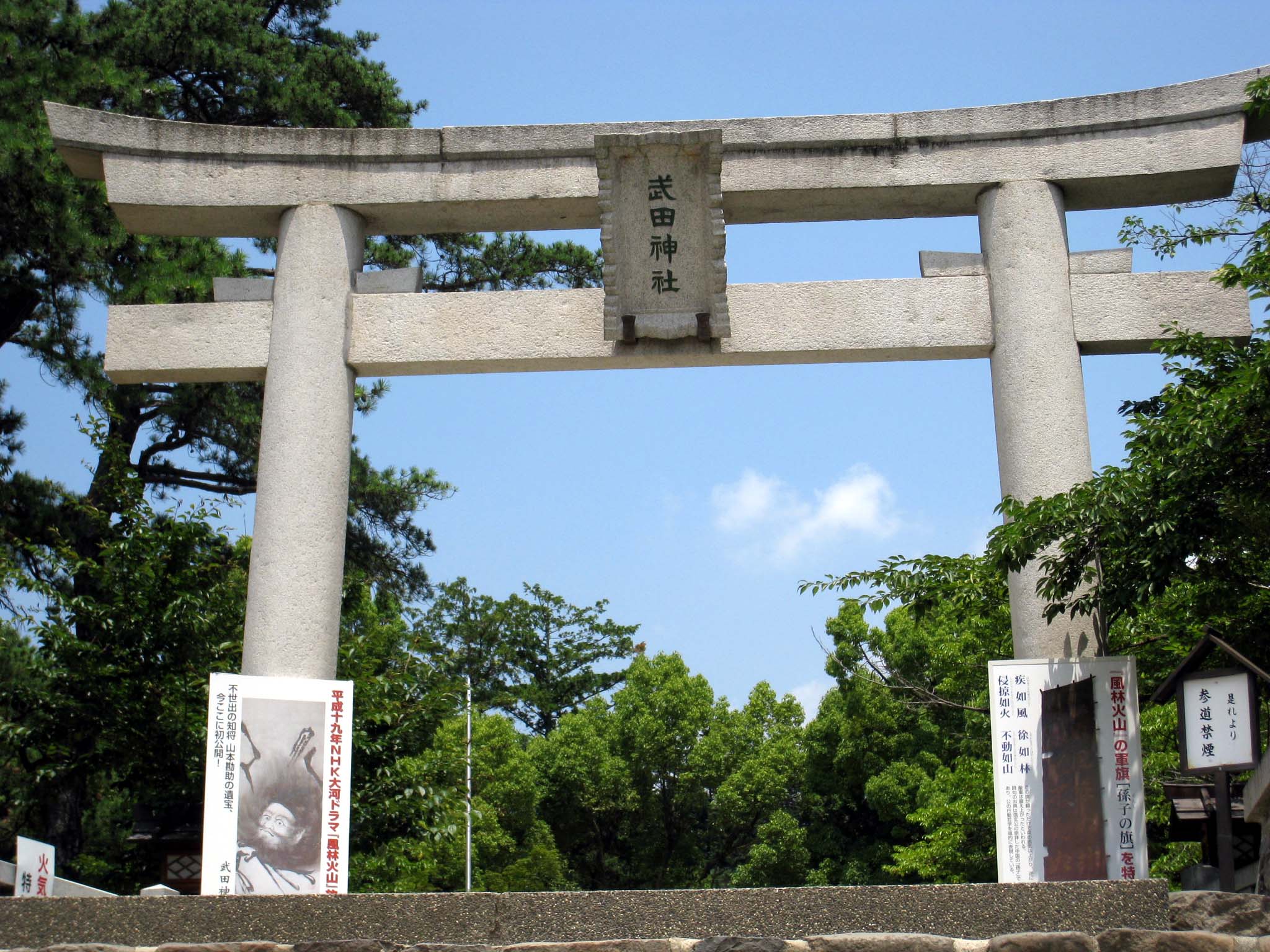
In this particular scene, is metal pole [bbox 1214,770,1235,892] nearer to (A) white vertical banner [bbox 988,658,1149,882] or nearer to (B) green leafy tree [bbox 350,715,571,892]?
(A) white vertical banner [bbox 988,658,1149,882]

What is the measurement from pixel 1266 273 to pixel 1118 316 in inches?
35.5

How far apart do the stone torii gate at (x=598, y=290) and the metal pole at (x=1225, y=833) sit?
4.25ft

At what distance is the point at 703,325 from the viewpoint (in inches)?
268

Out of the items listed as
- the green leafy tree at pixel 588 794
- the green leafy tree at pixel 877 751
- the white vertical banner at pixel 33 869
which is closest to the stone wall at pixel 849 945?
the white vertical banner at pixel 33 869

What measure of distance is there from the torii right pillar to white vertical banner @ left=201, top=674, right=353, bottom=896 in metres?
3.43

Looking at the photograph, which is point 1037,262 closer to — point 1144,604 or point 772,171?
point 772,171

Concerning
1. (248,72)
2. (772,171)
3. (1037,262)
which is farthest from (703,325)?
(248,72)

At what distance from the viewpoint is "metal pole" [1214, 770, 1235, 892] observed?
4945 millimetres

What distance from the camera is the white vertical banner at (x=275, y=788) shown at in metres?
6.16

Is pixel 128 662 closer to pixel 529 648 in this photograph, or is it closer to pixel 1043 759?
pixel 1043 759

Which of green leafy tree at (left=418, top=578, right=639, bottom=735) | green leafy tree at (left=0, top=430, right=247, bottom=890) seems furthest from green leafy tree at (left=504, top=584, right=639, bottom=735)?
green leafy tree at (left=0, top=430, right=247, bottom=890)

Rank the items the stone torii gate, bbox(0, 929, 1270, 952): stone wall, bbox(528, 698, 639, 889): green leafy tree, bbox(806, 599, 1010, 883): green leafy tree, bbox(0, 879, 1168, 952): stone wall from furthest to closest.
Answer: bbox(528, 698, 639, 889): green leafy tree
bbox(806, 599, 1010, 883): green leafy tree
the stone torii gate
bbox(0, 879, 1168, 952): stone wall
bbox(0, 929, 1270, 952): stone wall

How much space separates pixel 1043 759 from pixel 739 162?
3.47 metres

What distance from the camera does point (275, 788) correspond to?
625 centimetres
